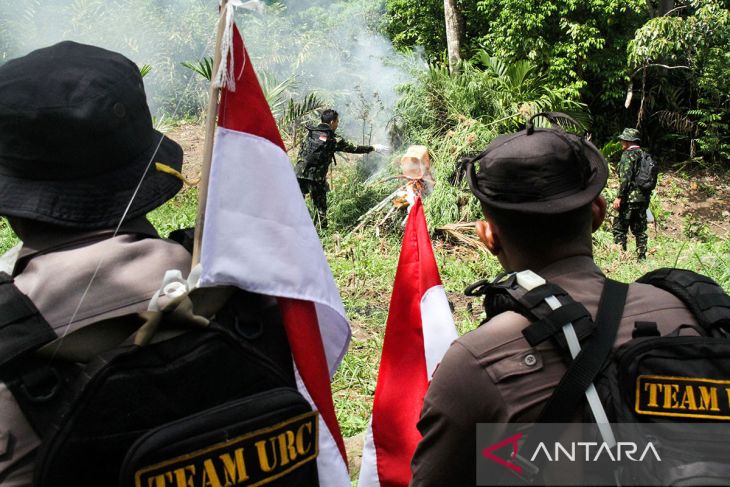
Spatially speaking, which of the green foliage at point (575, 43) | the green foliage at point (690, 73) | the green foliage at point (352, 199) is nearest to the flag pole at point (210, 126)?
the green foliage at point (352, 199)

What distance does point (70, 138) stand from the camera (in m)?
1.23

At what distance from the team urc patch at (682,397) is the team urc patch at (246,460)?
0.61m

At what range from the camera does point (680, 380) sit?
4.05ft

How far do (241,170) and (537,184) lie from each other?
65 centimetres

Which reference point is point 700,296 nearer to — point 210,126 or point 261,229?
point 261,229

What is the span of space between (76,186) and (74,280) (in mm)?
184

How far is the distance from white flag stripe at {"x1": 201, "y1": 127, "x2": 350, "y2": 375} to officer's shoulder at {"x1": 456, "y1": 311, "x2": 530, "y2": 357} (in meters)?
0.33

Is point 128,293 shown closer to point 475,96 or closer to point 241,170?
point 241,170

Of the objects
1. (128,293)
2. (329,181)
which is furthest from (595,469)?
(329,181)

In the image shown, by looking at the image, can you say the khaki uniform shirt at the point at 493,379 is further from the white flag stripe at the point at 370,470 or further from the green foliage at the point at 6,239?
the green foliage at the point at 6,239

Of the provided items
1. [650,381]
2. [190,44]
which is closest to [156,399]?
[650,381]

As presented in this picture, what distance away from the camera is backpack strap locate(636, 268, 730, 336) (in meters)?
1.35

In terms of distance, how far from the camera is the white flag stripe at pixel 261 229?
1.39 meters

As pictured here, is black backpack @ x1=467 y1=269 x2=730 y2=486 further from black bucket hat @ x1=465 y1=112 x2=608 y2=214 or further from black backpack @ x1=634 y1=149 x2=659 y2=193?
black backpack @ x1=634 y1=149 x2=659 y2=193
